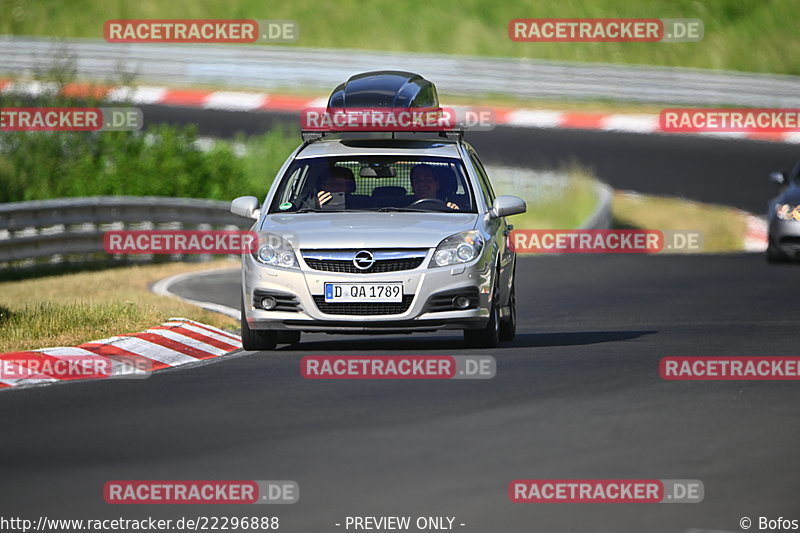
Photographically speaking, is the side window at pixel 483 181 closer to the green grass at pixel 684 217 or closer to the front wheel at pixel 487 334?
the front wheel at pixel 487 334

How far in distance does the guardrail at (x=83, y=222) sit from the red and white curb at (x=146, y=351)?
9.71 meters

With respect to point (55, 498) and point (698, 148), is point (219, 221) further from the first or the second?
point (55, 498)

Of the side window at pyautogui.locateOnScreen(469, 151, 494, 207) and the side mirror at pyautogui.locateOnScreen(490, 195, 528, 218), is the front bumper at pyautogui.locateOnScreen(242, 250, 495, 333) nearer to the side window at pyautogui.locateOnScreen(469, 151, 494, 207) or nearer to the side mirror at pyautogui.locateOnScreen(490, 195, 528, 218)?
the side mirror at pyautogui.locateOnScreen(490, 195, 528, 218)

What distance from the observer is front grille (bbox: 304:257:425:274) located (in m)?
13.0

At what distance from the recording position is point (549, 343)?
1445 cm

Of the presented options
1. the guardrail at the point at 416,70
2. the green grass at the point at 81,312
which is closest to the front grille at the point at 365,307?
the green grass at the point at 81,312

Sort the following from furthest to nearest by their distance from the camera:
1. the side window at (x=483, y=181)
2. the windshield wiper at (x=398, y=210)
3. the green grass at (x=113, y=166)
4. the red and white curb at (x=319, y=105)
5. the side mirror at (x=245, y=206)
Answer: the red and white curb at (x=319, y=105) → the green grass at (x=113, y=166) → the side window at (x=483, y=181) → the side mirror at (x=245, y=206) → the windshield wiper at (x=398, y=210)

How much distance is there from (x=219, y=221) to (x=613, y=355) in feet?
47.6

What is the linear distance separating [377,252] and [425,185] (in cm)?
129

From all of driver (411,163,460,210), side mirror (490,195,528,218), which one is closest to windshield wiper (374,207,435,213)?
driver (411,163,460,210)

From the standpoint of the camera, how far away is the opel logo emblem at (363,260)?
1297 cm

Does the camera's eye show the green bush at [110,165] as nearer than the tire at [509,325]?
No

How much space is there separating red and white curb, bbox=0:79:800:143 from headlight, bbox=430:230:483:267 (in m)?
25.1

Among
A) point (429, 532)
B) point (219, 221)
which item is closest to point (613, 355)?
point (429, 532)
